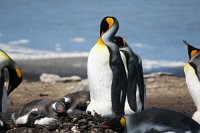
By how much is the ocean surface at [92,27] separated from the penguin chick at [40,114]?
6.71 meters

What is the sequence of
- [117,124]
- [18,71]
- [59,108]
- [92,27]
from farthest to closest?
[92,27], [18,71], [59,108], [117,124]

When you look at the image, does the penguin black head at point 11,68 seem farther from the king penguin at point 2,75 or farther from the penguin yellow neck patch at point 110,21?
the penguin yellow neck patch at point 110,21

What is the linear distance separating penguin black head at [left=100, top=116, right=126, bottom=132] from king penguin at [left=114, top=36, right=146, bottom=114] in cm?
209

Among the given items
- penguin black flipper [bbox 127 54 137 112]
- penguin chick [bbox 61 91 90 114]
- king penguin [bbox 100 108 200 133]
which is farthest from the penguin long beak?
king penguin [bbox 100 108 200 133]

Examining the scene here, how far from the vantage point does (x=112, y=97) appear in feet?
25.8

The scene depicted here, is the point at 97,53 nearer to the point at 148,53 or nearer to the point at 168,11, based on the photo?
the point at 148,53

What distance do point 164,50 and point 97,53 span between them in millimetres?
8221

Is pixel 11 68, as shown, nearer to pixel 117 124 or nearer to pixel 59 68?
pixel 117 124

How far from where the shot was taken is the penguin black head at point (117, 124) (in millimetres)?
Answer: 6242

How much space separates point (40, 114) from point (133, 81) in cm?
148

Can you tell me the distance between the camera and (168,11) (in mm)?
22438

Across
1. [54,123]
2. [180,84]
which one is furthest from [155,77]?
[54,123]

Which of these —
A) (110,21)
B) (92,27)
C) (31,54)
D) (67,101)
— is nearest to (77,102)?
(67,101)

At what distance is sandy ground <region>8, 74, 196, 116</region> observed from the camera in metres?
9.91
